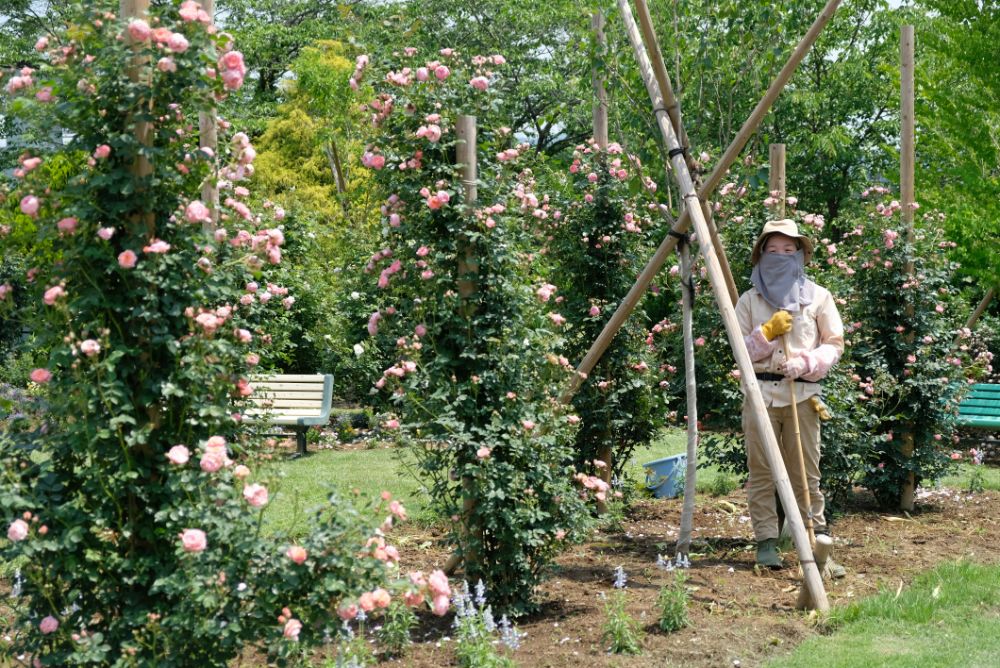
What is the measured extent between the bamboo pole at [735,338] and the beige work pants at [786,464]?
0.29m

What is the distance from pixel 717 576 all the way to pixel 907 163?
3598 millimetres

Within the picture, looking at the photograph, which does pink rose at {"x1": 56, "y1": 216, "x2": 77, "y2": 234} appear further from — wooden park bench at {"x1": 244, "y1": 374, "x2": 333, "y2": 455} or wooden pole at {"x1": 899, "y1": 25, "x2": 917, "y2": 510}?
wooden park bench at {"x1": 244, "y1": 374, "x2": 333, "y2": 455}

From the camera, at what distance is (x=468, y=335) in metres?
5.01

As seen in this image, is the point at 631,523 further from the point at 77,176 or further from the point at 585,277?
the point at 77,176

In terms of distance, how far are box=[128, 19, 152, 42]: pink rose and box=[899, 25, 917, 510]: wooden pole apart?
582 cm

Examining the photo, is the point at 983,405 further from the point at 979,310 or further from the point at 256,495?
the point at 256,495

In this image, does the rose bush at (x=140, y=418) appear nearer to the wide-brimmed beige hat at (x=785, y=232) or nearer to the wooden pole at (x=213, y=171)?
the wooden pole at (x=213, y=171)

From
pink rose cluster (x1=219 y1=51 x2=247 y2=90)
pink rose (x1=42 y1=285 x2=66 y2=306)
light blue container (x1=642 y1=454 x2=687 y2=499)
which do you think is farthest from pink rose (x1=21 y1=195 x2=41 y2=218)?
light blue container (x1=642 y1=454 x2=687 y2=499)

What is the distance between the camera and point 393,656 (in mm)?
4547

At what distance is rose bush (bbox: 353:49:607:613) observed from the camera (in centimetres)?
493

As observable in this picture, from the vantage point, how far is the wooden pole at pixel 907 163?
7668 mm

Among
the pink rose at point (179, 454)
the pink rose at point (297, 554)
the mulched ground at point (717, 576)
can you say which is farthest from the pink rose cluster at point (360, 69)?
the mulched ground at point (717, 576)

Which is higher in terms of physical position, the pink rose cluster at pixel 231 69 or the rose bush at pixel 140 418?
the pink rose cluster at pixel 231 69

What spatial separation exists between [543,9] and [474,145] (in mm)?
22434
